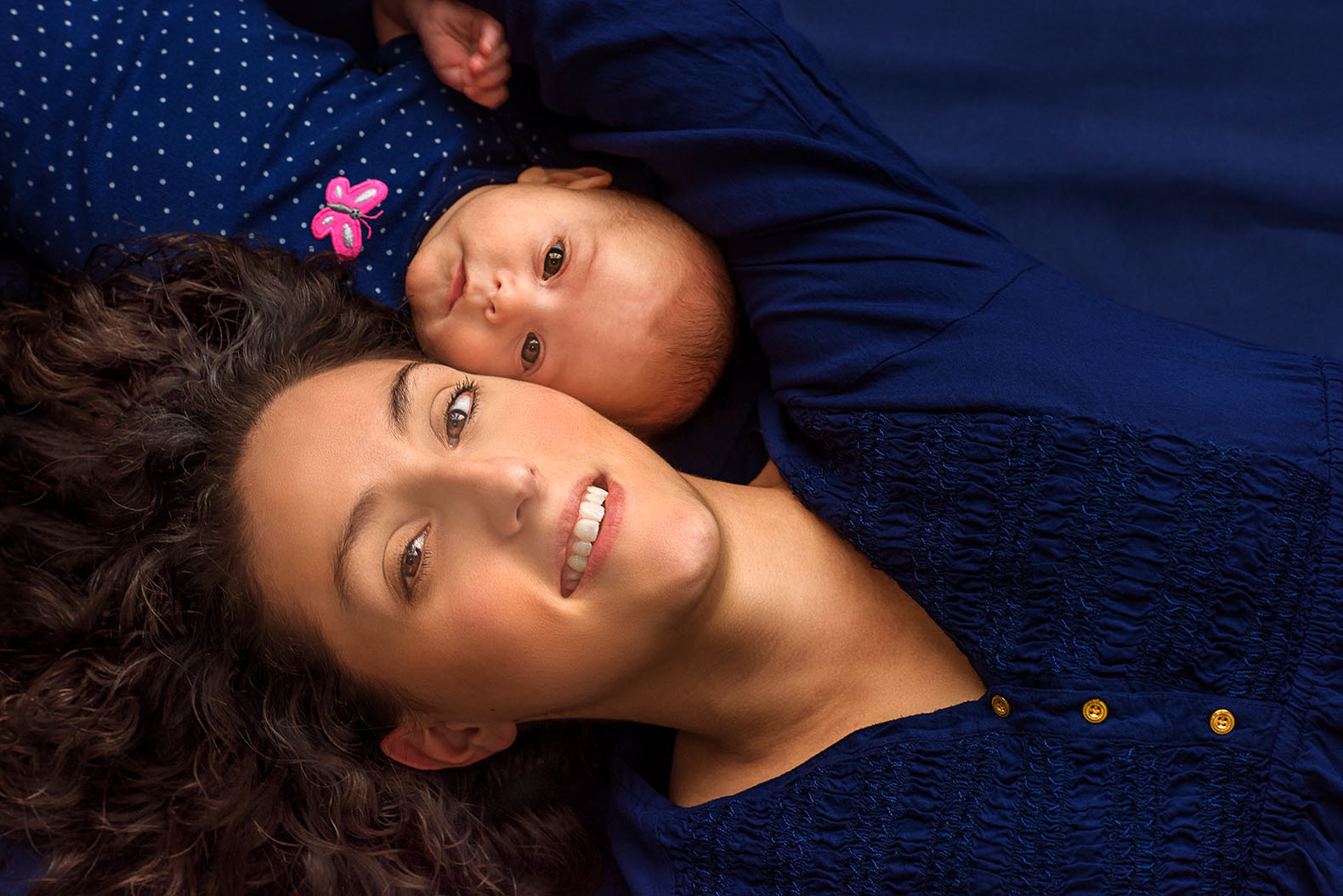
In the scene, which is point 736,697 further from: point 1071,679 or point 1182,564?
point 1182,564

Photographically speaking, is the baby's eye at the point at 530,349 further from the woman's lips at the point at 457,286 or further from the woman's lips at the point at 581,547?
the woman's lips at the point at 581,547

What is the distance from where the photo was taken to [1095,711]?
141 cm

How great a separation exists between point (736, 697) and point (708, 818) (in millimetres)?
176

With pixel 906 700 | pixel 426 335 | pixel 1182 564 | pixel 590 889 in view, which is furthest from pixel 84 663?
pixel 1182 564

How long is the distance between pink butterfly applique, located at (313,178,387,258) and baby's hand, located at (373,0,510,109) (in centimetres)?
22

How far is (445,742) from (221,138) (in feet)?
3.38

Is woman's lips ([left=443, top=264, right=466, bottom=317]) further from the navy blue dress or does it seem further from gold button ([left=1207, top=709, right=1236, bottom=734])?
gold button ([left=1207, top=709, right=1236, bottom=734])

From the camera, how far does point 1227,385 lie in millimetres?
1471

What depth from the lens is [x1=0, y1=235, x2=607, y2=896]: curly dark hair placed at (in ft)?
5.02

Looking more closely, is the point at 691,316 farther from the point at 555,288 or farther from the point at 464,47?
the point at 464,47

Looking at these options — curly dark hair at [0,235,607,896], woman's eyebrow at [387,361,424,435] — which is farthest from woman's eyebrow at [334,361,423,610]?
curly dark hair at [0,235,607,896]

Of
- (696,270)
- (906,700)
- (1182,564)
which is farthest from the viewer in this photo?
(696,270)

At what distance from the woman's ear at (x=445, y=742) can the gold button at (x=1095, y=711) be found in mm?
777

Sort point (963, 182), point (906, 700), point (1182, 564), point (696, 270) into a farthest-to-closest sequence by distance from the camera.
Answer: point (963, 182) < point (696, 270) < point (906, 700) < point (1182, 564)
